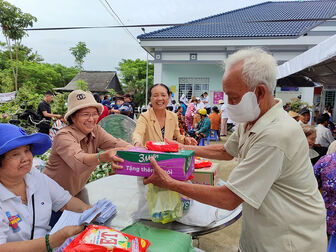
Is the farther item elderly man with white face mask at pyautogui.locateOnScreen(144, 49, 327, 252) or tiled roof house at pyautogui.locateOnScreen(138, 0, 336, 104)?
tiled roof house at pyautogui.locateOnScreen(138, 0, 336, 104)

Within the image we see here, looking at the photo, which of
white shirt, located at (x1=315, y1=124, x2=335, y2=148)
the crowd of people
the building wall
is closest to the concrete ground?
the crowd of people

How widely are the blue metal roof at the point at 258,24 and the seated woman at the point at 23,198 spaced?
38.4 ft

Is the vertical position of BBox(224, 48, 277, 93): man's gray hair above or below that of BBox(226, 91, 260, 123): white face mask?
above

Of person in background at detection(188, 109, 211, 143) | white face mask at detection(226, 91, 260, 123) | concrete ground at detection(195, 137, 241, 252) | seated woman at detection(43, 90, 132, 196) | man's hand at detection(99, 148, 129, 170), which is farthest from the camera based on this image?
person in background at detection(188, 109, 211, 143)

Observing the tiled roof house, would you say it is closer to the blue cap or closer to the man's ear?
the man's ear

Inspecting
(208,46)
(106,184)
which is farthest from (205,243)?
(208,46)

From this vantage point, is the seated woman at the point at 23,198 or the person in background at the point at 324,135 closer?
the seated woman at the point at 23,198

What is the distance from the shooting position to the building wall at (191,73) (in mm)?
15227

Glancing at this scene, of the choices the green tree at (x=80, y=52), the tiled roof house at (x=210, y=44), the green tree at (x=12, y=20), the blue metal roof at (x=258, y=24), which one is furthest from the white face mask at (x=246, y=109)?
the green tree at (x=80, y=52)

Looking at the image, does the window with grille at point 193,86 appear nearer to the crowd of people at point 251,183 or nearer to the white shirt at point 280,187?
the crowd of people at point 251,183

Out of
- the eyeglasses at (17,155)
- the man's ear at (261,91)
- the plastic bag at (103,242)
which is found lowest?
the plastic bag at (103,242)

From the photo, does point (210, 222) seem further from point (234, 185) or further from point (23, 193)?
point (23, 193)

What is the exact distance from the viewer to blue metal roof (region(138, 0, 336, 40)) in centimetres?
1451

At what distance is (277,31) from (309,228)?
16.2 m
